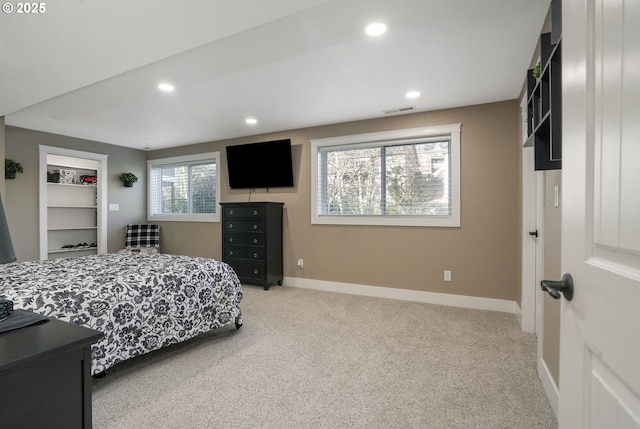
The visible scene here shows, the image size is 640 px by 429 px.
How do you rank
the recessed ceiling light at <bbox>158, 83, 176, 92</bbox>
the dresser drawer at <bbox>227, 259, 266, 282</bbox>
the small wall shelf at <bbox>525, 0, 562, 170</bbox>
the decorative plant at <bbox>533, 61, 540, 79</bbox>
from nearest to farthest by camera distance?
the small wall shelf at <bbox>525, 0, 562, 170</bbox>
the decorative plant at <bbox>533, 61, 540, 79</bbox>
the recessed ceiling light at <bbox>158, 83, 176, 92</bbox>
the dresser drawer at <bbox>227, 259, 266, 282</bbox>

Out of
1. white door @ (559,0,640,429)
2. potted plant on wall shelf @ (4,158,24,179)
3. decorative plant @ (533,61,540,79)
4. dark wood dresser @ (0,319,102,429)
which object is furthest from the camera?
potted plant on wall shelf @ (4,158,24,179)

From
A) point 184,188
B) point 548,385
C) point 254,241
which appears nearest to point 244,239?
point 254,241

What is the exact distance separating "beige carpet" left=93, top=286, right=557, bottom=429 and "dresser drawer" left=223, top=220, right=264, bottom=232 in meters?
1.62

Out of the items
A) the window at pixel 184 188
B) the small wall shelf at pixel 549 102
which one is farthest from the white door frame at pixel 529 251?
the window at pixel 184 188

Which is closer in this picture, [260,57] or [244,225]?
[260,57]

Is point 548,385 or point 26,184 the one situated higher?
point 26,184

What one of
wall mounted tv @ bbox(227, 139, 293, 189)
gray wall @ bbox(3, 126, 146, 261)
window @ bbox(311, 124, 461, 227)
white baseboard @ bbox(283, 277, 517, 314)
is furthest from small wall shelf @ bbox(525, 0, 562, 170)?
gray wall @ bbox(3, 126, 146, 261)

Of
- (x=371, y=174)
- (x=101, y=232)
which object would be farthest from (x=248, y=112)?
(x=101, y=232)

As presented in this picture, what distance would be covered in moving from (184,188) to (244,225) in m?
2.05

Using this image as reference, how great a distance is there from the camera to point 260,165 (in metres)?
5.02

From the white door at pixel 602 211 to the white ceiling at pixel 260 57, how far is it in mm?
1401

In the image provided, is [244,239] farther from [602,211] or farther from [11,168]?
[602,211]

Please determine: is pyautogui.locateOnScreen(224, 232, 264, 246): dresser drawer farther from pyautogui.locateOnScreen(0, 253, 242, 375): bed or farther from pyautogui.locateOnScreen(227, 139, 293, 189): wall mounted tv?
pyautogui.locateOnScreen(0, 253, 242, 375): bed

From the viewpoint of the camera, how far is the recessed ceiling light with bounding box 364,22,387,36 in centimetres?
214
